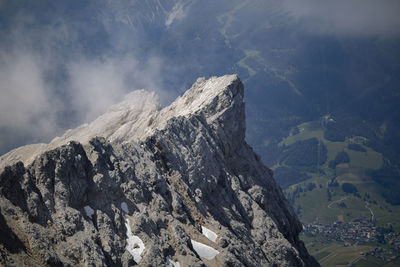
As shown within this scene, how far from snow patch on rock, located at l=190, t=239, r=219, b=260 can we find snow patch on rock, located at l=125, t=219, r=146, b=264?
24.6 feet

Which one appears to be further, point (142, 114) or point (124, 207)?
point (142, 114)

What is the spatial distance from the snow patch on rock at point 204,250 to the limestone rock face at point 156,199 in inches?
4.6

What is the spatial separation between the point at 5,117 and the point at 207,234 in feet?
393

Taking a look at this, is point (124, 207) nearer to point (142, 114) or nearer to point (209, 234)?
point (209, 234)

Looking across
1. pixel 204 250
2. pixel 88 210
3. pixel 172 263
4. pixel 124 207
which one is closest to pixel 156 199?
pixel 124 207

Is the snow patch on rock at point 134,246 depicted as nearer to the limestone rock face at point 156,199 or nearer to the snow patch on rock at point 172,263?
the limestone rock face at point 156,199

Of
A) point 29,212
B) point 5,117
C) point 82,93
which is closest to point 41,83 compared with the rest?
point 82,93

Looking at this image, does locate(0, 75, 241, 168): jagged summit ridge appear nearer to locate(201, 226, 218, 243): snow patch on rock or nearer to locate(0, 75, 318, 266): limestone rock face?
locate(0, 75, 318, 266): limestone rock face

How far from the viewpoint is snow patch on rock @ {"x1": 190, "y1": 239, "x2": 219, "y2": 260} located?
143 feet

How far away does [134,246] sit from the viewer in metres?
38.8

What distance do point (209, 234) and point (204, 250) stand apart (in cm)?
355

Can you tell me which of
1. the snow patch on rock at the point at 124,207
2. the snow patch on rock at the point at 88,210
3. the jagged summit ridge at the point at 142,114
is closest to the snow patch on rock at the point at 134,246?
the snow patch on rock at the point at 124,207

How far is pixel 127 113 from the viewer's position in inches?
3292

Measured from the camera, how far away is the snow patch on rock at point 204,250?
43.6 m
